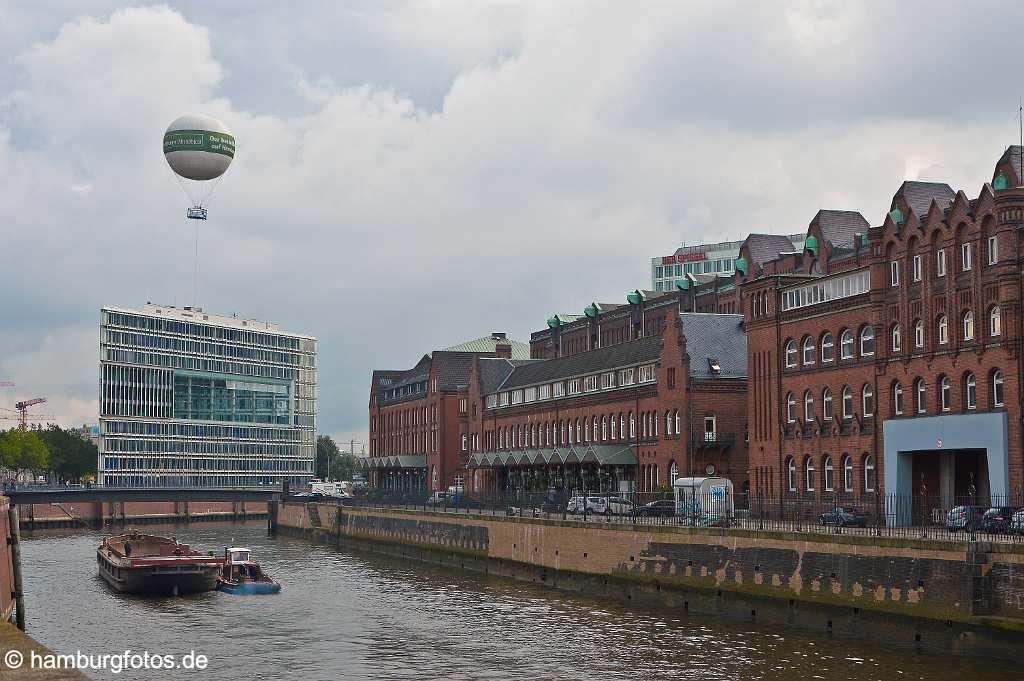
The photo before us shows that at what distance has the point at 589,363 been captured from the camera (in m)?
119

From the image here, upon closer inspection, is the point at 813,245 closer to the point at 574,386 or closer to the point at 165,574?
the point at 574,386

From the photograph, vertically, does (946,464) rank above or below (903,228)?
below

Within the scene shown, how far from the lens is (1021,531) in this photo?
50125 millimetres

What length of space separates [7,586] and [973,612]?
38984 mm

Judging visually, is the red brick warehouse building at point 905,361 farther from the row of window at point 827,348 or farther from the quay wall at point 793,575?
the quay wall at point 793,575

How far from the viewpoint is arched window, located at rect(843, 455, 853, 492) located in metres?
75.7

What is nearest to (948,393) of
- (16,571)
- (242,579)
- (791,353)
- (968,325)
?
(968,325)

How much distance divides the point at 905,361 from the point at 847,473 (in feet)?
28.5

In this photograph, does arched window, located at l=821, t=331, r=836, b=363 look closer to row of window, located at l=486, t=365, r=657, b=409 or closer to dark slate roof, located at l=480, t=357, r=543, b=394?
row of window, located at l=486, t=365, r=657, b=409

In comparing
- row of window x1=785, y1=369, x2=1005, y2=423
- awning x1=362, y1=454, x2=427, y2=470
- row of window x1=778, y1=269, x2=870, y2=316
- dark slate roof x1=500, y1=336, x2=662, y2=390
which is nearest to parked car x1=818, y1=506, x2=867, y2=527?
row of window x1=785, y1=369, x2=1005, y2=423

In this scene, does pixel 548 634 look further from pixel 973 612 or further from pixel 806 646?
pixel 973 612

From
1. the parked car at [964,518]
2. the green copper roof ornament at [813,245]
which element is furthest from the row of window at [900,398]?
the green copper roof ornament at [813,245]

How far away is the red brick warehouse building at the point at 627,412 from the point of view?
97125 millimetres

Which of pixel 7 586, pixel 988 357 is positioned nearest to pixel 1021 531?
pixel 988 357
